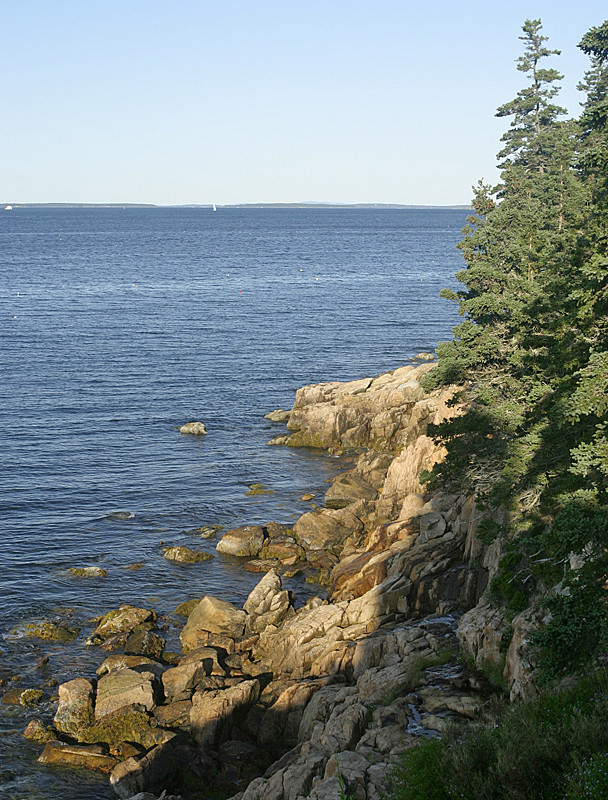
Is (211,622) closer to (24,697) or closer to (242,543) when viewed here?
(24,697)

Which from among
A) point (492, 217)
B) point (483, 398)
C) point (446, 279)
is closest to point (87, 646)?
point (483, 398)

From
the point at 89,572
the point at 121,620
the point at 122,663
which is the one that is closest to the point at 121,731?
the point at 122,663

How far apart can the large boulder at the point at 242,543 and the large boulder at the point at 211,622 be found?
690 cm

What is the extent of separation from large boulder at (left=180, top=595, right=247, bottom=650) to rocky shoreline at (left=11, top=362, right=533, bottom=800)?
64 millimetres

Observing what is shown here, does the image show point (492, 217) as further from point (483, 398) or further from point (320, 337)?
point (320, 337)

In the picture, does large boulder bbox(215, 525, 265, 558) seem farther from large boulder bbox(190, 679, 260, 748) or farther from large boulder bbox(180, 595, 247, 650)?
large boulder bbox(190, 679, 260, 748)

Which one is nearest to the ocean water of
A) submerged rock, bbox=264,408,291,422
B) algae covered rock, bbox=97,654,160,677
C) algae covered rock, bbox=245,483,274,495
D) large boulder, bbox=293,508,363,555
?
algae covered rock, bbox=245,483,274,495

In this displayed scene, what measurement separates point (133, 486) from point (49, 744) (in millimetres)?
24304

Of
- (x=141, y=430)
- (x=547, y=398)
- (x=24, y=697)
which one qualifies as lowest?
(x=24, y=697)

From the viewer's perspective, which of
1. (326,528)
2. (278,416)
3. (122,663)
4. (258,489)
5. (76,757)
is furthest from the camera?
(278,416)

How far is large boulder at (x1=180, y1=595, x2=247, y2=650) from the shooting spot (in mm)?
31609

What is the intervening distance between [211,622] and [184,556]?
7.88 meters

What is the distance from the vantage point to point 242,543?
40.2 meters

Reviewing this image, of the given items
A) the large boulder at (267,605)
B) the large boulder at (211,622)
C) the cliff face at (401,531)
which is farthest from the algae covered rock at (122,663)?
the cliff face at (401,531)
